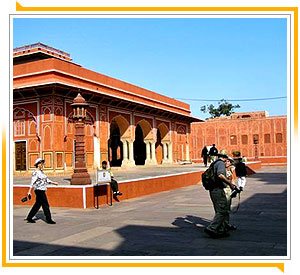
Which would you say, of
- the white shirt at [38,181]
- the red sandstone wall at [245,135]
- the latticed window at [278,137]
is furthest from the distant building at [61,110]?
the latticed window at [278,137]

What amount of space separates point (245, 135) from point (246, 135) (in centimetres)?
12

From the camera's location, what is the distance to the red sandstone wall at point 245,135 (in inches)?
1820

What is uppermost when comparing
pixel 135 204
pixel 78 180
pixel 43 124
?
pixel 43 124

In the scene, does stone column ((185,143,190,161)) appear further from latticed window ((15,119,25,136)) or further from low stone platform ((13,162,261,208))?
low stone platform ((13,162,261,208))

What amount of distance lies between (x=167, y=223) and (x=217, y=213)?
5.53 feet

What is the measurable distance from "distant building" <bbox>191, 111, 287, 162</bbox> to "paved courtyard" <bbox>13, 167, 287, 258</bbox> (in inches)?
1434

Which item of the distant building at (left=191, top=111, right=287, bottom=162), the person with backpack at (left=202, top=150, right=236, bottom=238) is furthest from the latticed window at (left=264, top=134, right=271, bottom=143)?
the person with backpack at (left=202, top=150, right=236, bottom=238)

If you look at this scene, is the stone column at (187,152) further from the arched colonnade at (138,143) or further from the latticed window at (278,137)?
the latticed window at (278,137)

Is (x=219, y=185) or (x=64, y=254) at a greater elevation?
(x=219, y=185)

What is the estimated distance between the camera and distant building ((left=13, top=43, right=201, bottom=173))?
2056 centimetres

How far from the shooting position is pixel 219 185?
21.2 feet
